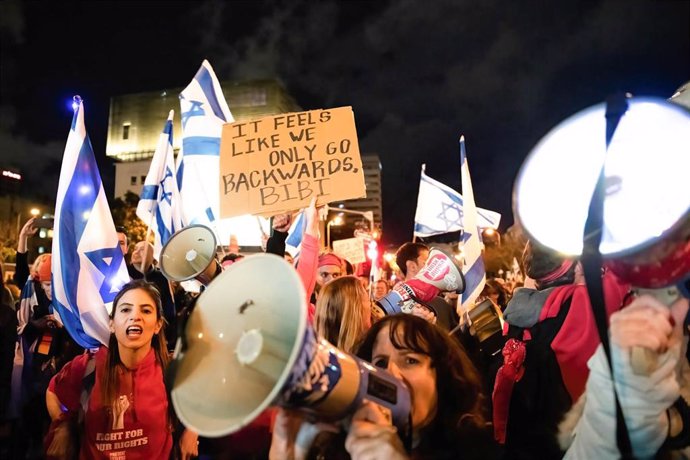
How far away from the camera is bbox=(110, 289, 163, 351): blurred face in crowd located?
295 cm

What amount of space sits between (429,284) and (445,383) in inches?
70.7

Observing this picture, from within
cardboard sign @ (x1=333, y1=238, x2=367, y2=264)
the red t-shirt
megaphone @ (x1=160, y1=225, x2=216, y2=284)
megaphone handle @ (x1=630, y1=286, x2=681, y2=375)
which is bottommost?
the red t-shirt

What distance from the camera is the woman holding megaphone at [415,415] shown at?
1501 mm

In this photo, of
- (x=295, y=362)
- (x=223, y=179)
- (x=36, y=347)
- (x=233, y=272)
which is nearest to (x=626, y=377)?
(x=295, y=362)

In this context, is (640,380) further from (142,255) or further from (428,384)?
(142,255)

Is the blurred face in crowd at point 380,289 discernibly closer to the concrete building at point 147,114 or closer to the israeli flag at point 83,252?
the israeli flag at point 83,252

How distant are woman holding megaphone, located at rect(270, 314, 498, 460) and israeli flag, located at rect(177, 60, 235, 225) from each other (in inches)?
143

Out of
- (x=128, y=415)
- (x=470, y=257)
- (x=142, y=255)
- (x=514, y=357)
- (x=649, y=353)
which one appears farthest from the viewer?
(x=470, y=257)

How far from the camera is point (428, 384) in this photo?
1.95 metres

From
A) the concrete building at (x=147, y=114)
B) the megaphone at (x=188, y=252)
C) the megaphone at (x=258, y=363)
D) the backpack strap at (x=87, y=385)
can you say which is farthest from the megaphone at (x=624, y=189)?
the concrete building at (x=147, y=114)

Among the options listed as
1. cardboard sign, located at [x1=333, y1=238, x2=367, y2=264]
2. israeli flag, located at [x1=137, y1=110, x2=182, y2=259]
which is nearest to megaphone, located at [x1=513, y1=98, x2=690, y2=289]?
israeli flag, located at [x1=137, y1=110, x2=182, y2=259]

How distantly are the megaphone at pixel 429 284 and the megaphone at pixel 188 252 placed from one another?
137 cm

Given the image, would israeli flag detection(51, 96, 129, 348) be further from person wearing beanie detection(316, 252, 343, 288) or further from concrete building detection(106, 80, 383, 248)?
concrete building detection(106, 80, 383, 248)

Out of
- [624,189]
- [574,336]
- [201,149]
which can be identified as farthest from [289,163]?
[624,189]
